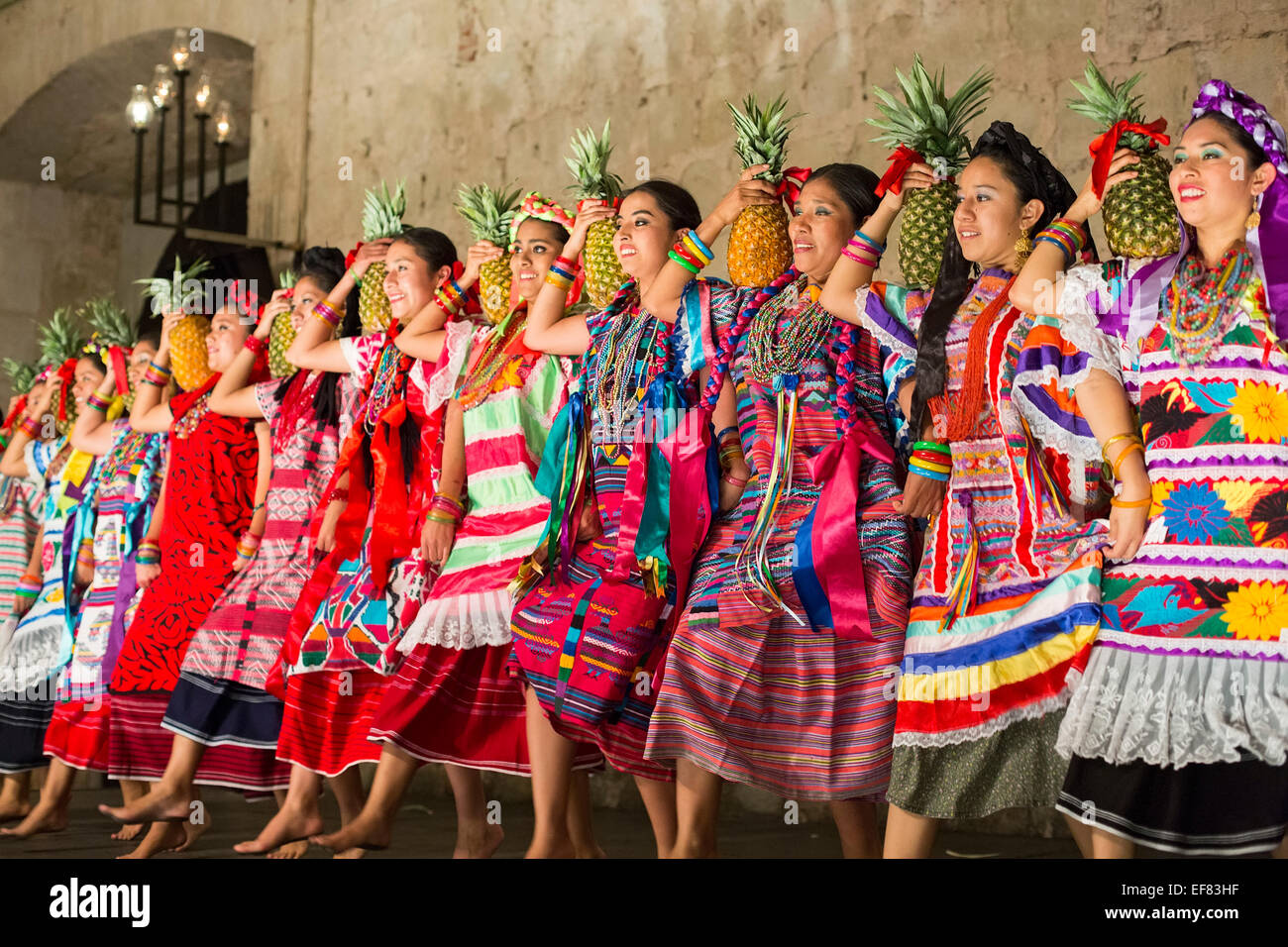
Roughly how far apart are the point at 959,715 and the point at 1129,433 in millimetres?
663

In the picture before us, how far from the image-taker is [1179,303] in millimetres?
2939

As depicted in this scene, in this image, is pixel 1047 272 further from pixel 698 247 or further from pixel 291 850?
pixel 291 850

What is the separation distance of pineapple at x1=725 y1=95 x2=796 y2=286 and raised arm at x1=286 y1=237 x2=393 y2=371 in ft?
5.10

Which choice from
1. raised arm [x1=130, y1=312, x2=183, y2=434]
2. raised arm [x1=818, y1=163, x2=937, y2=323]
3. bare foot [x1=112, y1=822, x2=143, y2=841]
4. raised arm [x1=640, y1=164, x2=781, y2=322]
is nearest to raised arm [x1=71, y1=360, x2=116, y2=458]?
raised arm [x1=130, y1=312, x2=183, y2=434]

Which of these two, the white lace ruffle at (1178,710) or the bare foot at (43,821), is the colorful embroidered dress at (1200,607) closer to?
the white lace ruffle at (1178,710)

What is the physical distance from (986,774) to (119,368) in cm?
445

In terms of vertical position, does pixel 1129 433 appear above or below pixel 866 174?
below

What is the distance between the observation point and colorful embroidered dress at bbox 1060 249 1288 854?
2.74m

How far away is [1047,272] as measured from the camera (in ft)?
10.3

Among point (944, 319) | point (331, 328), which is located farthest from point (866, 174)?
point (331, 328)

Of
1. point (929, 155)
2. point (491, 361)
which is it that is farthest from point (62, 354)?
point (929, 155)

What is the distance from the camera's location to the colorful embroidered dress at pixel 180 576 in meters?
5.25

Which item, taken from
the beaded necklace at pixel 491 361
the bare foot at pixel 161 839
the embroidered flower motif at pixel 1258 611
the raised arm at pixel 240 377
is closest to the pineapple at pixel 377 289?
the raised arm at pixel 240 377

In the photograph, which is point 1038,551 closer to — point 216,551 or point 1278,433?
point 1278,433
